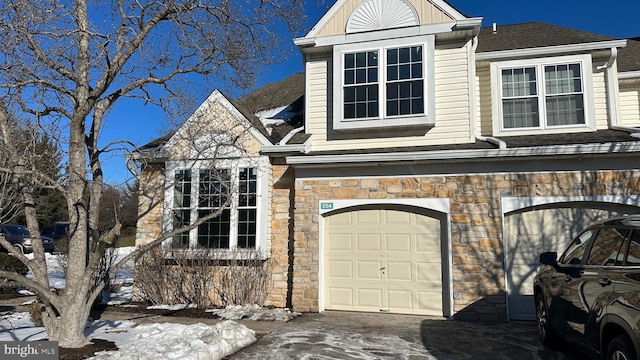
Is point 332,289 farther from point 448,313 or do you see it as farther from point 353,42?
point 353,42

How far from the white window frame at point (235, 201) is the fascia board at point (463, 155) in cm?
94

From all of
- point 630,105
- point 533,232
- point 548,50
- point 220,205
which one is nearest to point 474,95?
point 548,50

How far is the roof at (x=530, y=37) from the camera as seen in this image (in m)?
10.5

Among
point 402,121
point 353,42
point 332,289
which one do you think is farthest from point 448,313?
point 353,42

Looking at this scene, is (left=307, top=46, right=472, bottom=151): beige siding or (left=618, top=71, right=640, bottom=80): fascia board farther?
(left=618, top=71, right=640, bottom=80): fascia board

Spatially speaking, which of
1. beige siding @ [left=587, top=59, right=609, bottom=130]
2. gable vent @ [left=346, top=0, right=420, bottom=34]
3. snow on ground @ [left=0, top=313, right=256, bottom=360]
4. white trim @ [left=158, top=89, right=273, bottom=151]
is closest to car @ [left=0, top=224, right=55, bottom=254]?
white trim @ [left=158, top=89, right=273, bottom=151]

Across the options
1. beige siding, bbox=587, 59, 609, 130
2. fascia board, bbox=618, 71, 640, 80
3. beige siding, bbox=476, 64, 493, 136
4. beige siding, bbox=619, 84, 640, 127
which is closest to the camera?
beige siding, bbox=587, 59, 609, 130

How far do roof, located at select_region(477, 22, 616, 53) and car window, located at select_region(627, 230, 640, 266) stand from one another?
7.51 m

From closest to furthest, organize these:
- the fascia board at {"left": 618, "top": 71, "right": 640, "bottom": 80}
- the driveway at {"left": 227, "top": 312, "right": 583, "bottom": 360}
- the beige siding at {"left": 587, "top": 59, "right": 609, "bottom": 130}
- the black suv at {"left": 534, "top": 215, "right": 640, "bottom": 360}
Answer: the black suv at {"left": 534, "top": 215, "right": 640, "bottom": 360} < the driveway at {"left": 227, "top": 312, "right": 583, "bottom": 360} < the beige siding at {"left": 587, "top": 59, "right": 609, "bottom": 130} < the fascia board at {"left": 618, "top": 71, "right": 640, "bottom": 80}

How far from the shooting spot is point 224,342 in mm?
6270

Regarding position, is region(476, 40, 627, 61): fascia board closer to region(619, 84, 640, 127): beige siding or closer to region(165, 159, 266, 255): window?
region(619, 84, 640, 127): beige siding

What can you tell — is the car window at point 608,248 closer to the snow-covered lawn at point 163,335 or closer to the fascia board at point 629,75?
the snow-covered lawn at point 163,335

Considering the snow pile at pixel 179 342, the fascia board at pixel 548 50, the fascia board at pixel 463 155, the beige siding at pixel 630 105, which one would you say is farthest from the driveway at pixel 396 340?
the beige siding at pixel 630 105

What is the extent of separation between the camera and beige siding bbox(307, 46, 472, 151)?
387 inches
